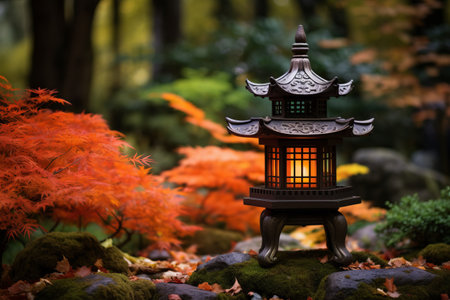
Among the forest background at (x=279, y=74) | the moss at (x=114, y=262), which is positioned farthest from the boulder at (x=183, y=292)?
the forest background at (x=279, y=74)

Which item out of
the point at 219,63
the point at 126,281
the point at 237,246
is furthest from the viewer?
the point at 219,63

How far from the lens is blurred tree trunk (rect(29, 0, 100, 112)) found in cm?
1072

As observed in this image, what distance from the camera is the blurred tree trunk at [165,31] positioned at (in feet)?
59.0

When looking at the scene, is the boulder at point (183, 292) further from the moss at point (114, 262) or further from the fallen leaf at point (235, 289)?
→ the moss at point (114, 262)

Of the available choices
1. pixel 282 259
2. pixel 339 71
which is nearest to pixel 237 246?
pixel 282 259

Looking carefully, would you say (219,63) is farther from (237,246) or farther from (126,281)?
(126,281)

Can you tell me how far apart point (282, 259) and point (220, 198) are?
12.2ft

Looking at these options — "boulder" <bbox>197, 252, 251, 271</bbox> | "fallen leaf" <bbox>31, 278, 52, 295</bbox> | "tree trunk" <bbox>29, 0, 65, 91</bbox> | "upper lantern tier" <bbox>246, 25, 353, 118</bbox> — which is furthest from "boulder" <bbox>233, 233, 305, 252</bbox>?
"tree trunk" <bbox>29, 0, 65, 91</bbox>

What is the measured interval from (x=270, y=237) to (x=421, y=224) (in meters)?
3.06

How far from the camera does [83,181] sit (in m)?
6.39

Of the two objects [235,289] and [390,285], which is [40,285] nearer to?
[235,289]

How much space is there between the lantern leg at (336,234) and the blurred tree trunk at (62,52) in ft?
20.9

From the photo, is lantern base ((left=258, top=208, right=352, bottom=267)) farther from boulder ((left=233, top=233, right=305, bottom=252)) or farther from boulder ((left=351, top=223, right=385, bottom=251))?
boulder ((left=351, top=223, right=385, bottom=251))

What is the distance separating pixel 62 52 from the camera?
11062 millimetres
